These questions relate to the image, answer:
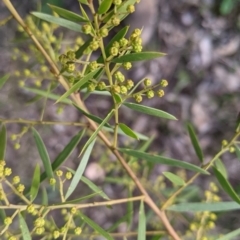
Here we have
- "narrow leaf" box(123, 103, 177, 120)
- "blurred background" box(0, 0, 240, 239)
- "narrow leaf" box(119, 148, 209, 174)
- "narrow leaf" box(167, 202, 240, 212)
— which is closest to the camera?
"narrow leaf" box(123, 103, 177, 120)

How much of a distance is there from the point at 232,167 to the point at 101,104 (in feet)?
2.74

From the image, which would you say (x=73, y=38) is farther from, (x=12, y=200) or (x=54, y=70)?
(x=54, y=70)

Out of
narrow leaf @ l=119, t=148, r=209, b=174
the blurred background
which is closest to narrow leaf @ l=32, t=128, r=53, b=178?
narrow leaf @ l=119, t=148, r=209, b=174

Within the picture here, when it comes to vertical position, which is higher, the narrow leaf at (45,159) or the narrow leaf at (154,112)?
the narrow leaf at (154,112)

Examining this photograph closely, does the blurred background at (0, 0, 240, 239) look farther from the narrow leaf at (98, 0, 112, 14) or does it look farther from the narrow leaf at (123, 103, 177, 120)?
the narrow leaf at (98, 0, 112, 14)

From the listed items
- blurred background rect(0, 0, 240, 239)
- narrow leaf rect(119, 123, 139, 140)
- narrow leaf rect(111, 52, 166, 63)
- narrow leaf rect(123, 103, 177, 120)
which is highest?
narrow leaf rect(111, 52, 166, 63)

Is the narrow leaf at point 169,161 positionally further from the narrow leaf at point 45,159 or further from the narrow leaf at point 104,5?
the narrow leaf at point 104,5

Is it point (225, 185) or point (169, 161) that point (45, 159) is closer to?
point (169, 161)

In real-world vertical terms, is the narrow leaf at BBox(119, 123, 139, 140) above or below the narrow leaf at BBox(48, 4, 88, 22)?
below

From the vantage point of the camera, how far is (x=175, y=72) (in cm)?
232

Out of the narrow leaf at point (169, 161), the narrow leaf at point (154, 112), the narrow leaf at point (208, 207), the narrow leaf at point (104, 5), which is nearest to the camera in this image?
the narrow leaf at point (104, 5)

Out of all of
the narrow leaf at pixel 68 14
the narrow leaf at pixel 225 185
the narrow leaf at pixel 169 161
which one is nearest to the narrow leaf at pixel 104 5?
the narrow leaf at pixel 68 14

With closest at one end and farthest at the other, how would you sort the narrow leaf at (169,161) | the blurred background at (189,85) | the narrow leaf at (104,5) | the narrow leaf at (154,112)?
the narrow leaf at (104,5), the narrow leaf at (154,112), the narrow leaf at (169,161), the blurred background at (189,85)

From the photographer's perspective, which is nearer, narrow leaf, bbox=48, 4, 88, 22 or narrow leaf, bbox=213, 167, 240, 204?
narrow leaf, bbox=48, 4, 88, 22
